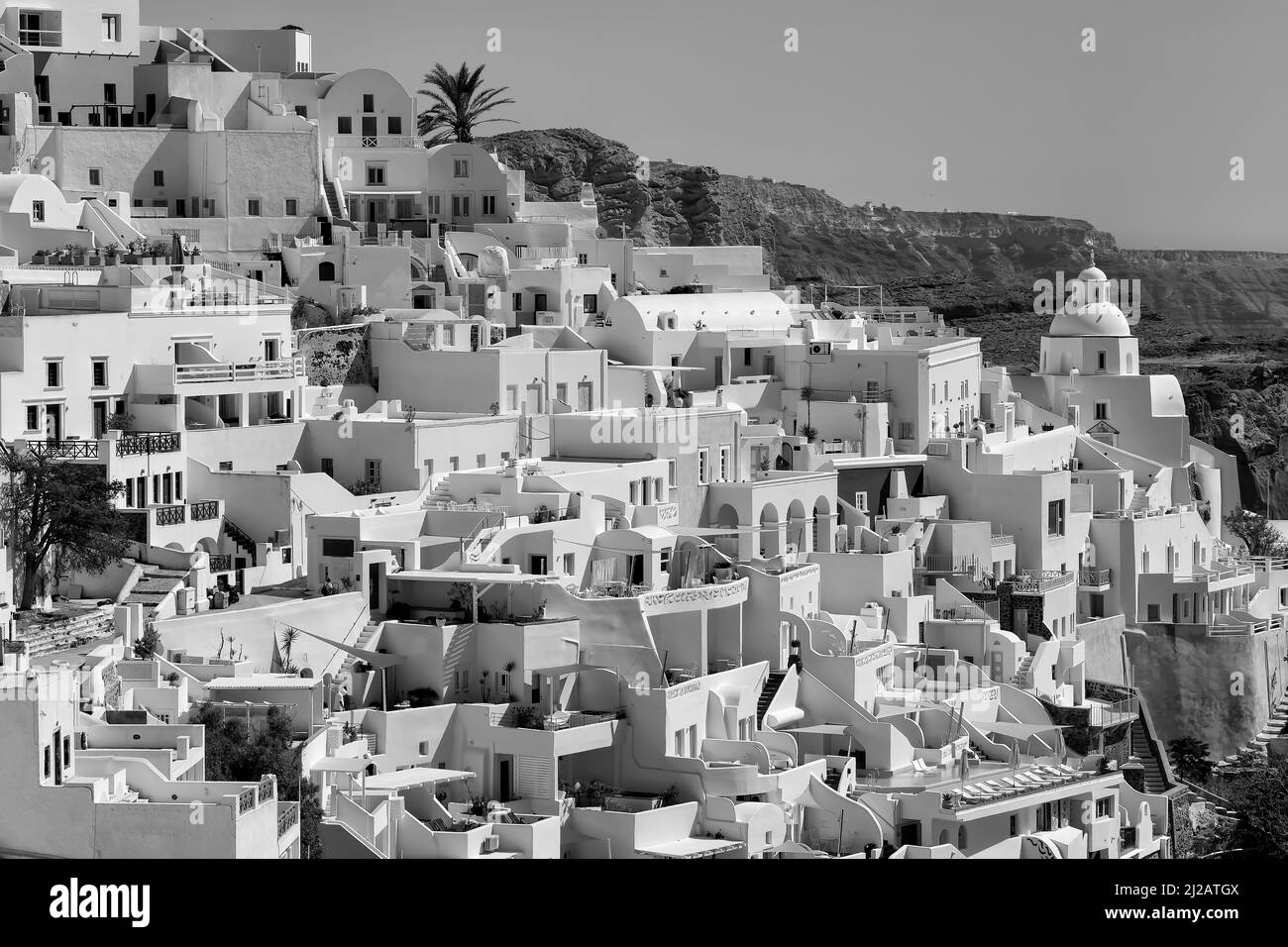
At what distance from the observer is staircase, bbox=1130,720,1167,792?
133 feet

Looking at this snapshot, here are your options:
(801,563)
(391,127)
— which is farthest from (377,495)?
(391,127)

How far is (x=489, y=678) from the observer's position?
31.9 m

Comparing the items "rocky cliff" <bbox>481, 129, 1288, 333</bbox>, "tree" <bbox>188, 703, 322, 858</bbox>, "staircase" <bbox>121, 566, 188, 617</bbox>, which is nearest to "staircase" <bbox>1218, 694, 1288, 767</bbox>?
"staircase" <bbox>121, 566, 188, 617</bbox>

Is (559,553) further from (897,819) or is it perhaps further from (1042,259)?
(1042,259)

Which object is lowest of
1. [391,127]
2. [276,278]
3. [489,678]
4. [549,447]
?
[489,678]

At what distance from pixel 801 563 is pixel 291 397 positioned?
842 centimetres

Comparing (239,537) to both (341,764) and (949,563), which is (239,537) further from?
(949,563)

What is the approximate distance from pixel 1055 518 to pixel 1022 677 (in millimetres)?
6072

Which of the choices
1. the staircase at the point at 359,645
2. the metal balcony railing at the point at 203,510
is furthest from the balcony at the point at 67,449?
the staircase at the point at 359,645

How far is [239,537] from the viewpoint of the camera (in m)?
34.7

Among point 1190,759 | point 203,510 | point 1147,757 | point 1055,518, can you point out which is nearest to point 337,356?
point 203,510

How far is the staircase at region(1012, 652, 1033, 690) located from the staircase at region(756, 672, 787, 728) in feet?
20.5

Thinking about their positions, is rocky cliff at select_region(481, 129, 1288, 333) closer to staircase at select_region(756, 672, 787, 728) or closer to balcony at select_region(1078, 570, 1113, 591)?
balcony at select_region(1078, 570, 1113, 591)

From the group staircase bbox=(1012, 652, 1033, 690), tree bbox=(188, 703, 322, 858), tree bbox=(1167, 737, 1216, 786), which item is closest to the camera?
tree bbox=(188, 703, 322, 858)
